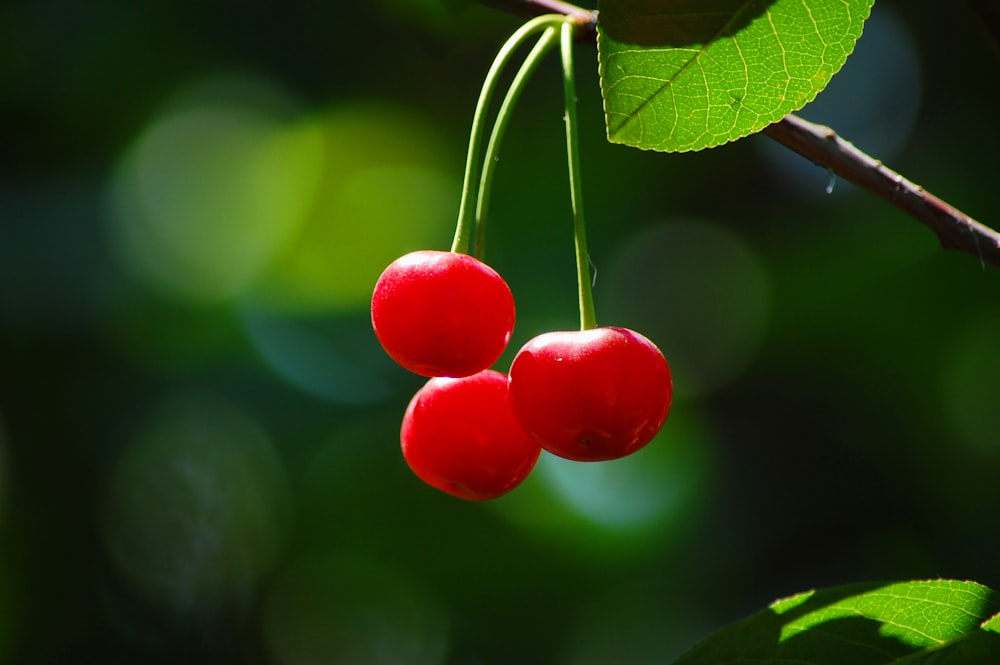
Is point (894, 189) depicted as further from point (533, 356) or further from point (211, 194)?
point (211, 194)

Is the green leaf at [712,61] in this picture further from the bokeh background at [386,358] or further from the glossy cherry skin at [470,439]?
the bokeh background at [386,358]

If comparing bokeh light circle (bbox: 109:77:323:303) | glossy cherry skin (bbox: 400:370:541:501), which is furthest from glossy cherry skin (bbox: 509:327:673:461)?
bokeh light circle (bbox: 109:77:323:303)

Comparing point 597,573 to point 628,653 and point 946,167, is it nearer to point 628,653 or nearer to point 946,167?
point 628,653

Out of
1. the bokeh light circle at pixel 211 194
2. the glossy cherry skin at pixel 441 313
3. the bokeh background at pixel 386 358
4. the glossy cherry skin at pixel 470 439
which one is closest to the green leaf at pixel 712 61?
the glossy cherry skin at pixel 441 313

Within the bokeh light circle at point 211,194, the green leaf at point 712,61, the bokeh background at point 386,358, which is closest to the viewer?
the green leaf at point 712,61

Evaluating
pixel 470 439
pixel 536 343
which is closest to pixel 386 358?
pixel 470 439

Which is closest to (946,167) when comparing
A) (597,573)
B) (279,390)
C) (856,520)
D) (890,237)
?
(890,237)
